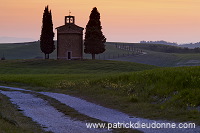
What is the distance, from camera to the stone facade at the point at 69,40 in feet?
337

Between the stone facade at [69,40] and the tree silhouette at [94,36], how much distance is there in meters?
2.78

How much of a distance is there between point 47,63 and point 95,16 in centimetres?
1865

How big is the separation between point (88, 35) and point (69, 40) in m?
5.74

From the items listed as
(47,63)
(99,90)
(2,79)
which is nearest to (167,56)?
(47,63)

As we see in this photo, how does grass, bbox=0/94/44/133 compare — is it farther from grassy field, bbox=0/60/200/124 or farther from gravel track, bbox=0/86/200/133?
grassy field, bbox=0/60/200/124

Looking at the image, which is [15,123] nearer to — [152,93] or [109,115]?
[109,115]

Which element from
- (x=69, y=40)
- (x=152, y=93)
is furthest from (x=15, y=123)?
(x=69, y=40)

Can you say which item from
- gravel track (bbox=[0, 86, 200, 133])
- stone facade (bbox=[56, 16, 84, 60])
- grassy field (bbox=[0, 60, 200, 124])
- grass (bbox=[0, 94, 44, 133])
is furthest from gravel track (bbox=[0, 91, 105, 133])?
stone facade (bbox=[56, 16, 84, 60])

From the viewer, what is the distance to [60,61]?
100812 mm

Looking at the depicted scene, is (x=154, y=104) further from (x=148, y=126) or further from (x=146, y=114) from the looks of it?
(x=148, y=126)

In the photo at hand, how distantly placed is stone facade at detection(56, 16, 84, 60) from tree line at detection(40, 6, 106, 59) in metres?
2.45

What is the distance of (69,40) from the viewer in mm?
103312

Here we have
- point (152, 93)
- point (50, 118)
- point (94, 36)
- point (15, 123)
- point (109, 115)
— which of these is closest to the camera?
point (15, 123)

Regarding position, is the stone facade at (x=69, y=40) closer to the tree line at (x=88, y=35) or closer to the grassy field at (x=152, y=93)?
the tree line at (x=88, y=35)
